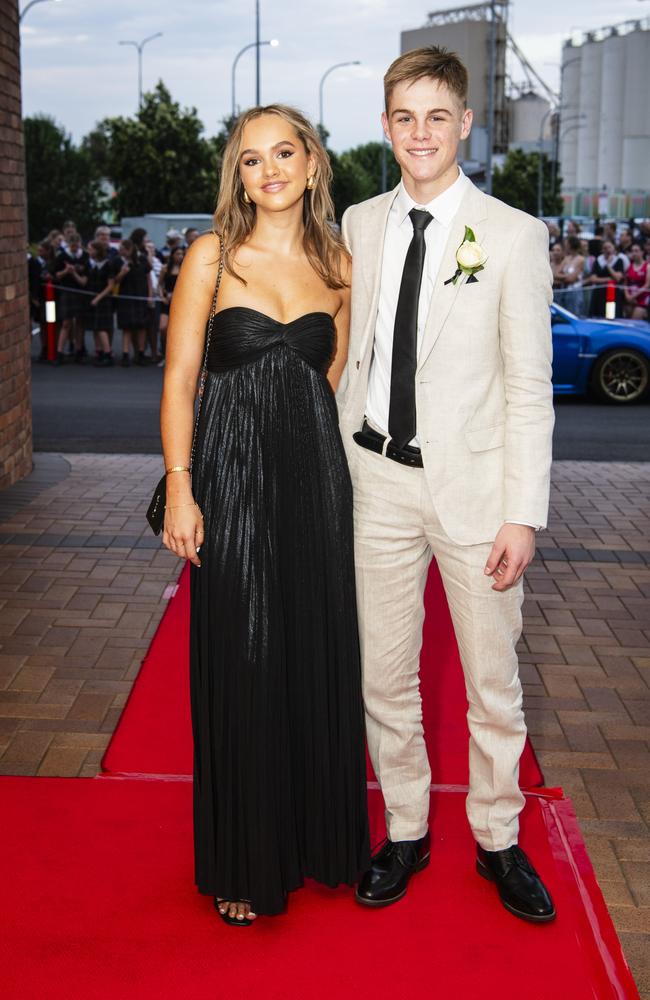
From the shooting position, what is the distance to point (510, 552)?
2879 mm

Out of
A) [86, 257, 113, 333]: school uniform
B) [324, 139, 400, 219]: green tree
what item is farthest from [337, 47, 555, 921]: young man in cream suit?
[324, 139, 400, 219]: green tree

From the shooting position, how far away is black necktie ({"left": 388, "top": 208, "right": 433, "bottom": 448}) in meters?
2.90

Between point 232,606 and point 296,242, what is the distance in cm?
95

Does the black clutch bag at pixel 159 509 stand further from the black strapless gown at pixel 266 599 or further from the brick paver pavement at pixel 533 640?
the brick paver pavement at pixel 533 640

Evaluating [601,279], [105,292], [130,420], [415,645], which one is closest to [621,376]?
[601,279]

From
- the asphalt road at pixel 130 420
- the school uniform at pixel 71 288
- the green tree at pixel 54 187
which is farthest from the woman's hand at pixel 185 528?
the green tree at pixel 54 187

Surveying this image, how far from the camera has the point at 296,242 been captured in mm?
3023

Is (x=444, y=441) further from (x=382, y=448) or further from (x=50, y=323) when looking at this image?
(x=50, y=323)

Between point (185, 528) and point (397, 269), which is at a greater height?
point (397, 269)

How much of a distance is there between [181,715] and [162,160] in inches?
1996

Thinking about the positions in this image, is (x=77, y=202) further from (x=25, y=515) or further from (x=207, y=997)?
(x=207, y=997)

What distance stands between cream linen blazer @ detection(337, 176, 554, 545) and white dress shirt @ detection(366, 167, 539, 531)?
30 millimetres

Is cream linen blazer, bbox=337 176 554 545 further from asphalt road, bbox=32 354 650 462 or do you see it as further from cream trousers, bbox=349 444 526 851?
asphalt road, bbox=32 354 650 462

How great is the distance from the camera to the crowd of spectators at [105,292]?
16.5 metres
